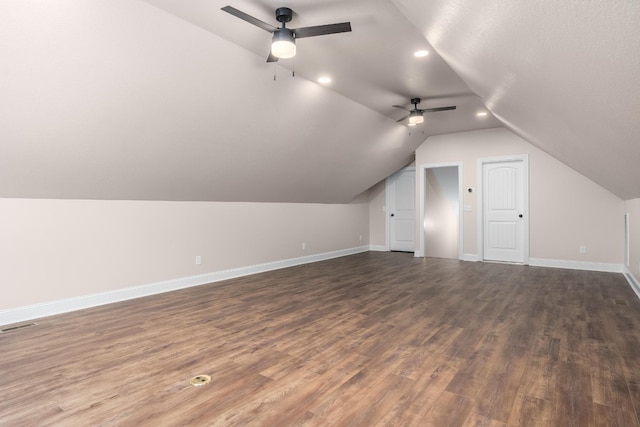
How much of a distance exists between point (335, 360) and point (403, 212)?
6.83 metres

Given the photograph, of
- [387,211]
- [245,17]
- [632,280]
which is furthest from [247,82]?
[387,211]

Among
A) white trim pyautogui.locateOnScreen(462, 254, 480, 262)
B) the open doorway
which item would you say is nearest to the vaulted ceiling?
the open doorway

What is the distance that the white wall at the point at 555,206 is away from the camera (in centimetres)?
626

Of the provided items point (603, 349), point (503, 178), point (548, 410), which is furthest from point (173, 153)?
point (503, 178)

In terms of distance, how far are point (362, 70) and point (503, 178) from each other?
446 centimetres

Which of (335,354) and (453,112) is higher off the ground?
(453,112)

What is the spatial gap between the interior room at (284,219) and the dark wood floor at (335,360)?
22 millimetres

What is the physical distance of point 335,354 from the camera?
286 cm

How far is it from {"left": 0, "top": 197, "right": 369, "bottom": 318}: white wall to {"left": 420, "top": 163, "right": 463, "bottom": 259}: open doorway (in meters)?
3.20

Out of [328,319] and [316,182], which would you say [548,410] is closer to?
[328,319]

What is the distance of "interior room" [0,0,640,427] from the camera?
82.7 inches

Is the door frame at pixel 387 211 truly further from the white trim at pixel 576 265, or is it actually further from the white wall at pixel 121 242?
the white trim at pixel 576 265

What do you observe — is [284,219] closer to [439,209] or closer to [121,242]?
[121,242]

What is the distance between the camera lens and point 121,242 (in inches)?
179
